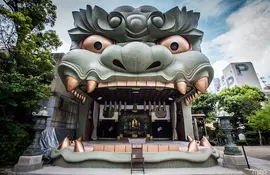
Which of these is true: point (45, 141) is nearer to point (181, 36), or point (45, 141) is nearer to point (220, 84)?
point (181, 36)

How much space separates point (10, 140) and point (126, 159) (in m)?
5.08

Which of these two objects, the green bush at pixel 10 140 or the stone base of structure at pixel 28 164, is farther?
the green bush at pixel 10 140

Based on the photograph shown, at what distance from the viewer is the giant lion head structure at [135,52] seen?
18.5ft

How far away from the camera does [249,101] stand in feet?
57.0

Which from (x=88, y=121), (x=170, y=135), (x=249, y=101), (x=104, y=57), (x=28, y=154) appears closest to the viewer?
(x=28, y=154)

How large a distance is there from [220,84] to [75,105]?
4411 centimetres

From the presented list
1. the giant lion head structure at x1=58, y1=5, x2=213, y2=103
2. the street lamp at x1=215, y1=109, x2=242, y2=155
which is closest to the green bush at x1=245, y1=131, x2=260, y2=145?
the street lamp at x1=215, y1=109, x2=242, y2=155

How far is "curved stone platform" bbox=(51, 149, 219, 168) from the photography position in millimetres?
5031

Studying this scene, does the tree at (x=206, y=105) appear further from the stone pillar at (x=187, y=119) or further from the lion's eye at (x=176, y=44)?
the lion's eye at (x=176, y=44)

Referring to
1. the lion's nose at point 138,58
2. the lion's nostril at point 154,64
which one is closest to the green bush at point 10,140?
the lion's nose at point 138,58

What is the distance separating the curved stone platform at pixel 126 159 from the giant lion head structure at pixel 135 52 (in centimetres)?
258

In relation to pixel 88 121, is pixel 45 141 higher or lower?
lower

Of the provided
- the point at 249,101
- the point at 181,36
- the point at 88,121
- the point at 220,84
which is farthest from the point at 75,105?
the point at 220,84

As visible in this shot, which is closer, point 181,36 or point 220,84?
point 181,36
